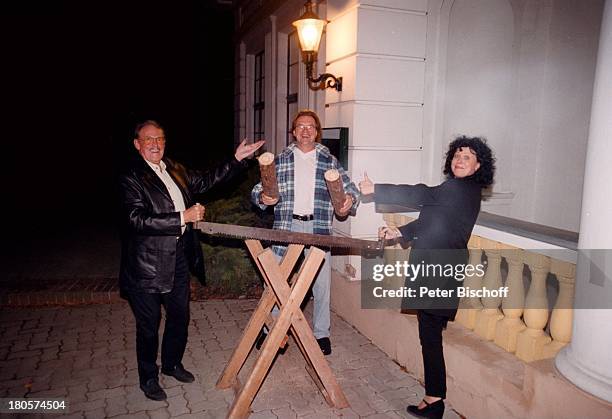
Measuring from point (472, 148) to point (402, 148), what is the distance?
2.08 metres

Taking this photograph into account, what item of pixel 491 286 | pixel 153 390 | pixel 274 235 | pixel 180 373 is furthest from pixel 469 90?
pixel 153 390

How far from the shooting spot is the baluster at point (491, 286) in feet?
11.4

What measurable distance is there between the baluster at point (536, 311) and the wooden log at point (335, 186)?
1.37m

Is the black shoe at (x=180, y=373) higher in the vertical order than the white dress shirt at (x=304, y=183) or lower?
lower

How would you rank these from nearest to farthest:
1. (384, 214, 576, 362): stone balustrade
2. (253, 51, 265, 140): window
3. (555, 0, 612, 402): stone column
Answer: (555, 0, 612, 402): stone column, (384, 214, 576, 362): stone balustrade, (253, 51, 265, 140): window

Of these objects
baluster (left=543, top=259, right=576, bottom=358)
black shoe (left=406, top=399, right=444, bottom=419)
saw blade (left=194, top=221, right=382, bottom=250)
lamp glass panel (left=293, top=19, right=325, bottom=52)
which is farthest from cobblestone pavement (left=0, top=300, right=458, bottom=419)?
lamp glass panel (left=293, top=19, right=325, bottom=52)

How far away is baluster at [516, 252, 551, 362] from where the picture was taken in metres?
3.07

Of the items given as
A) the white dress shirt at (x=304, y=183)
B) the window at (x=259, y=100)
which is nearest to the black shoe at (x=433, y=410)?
the white dress shirt at (x=304, y=183)

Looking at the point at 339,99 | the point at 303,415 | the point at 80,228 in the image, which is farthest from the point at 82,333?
the point at 80,228

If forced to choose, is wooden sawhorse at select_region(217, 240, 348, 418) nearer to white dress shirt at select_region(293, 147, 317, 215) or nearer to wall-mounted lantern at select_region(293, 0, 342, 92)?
white dress shirt at select_region(293, 147, 317, 215)

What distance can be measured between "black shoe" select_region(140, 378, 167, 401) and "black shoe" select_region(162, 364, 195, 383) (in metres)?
0.23

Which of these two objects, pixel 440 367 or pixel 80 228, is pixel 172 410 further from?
pixel 80 228

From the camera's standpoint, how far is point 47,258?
293 inches

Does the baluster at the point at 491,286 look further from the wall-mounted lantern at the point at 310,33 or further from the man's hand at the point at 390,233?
the wall-mounted lantern at the point at 310,33
